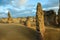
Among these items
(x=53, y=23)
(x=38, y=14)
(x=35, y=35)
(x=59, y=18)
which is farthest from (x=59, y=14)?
(x=35, y=35)

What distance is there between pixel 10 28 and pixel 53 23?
3524cm

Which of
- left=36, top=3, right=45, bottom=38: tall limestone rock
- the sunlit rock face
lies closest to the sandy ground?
left=36, top=3, right=45, bottom=38: tall limestone rock

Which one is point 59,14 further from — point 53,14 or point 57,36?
point 57,36

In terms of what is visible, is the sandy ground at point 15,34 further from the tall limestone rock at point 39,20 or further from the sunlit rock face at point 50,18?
the sunlit rock face at point 50,18

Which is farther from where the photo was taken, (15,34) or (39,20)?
(39,20)

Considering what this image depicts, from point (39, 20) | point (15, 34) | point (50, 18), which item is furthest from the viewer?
point (50, 18)

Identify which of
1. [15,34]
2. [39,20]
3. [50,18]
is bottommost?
[50,18]

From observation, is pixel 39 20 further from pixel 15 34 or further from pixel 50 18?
pixel 50 18

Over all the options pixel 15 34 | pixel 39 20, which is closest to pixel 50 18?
pixel 39 20

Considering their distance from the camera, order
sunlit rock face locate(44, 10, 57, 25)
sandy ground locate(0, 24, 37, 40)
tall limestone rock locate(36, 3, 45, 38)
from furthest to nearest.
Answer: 1. sunlit rock face locate(44, 10, 57, 25)
2. tall limestone rock locate(36, 3, 45, 38)
3. sandy ground locate(0, 24, 37, 40)

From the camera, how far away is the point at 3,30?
578 cm

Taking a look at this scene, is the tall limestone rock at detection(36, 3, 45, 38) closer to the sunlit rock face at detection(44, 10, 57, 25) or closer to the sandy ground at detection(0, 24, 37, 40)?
the sandy ground at detection(0, 24, 37, 40)

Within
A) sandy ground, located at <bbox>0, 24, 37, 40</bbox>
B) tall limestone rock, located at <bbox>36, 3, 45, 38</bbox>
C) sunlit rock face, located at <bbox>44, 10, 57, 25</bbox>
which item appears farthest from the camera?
sunlit rock face, located at <bbox>44, 10, 57, 25</bbox>

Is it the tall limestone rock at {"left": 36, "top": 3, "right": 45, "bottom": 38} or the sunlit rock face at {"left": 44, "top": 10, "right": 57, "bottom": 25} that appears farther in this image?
the sunlit rock face at {"left": 44, "top": 10, "right": 57, "bottom": 25}
